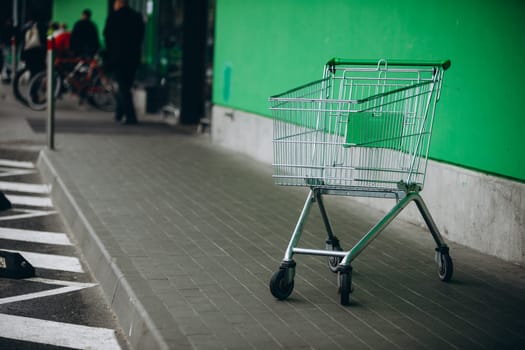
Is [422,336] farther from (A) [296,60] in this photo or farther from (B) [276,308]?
(A) [296,60]

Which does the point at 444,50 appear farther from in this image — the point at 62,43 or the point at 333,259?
the point at 62,43

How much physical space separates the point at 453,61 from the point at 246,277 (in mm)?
2820

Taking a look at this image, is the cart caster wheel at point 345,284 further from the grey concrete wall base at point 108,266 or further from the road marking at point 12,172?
the road marking at point 12,172

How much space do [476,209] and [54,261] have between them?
3096mm

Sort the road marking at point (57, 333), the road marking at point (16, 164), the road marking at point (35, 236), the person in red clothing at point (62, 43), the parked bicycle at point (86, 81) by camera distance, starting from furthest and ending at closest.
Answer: the person in red clothing at point (62, 43) < the parked bicycle at point (86, 81) < the road marking at point (16, 164) < the road marking at point (35, 236) < the road marking at point (57, 333)

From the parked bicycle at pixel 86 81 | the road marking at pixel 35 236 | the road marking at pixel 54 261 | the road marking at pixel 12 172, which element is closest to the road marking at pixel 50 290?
the road marking at pixel 54 261

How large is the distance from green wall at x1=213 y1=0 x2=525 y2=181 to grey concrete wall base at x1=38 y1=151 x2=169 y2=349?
2813mm

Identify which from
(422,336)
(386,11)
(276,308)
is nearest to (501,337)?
(422,336)

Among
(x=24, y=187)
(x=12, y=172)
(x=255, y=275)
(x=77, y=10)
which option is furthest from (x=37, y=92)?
(x=255, y=275)

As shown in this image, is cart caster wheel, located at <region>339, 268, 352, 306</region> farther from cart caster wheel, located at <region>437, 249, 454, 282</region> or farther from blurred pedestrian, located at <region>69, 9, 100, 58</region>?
blurred pedestrian, located at <region>69, 9, 100, 58</region>

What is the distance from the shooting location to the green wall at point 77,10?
A: 77.6 feet

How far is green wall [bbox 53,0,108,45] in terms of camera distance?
23.6 meters

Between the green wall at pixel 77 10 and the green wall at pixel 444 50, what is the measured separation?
485 inches

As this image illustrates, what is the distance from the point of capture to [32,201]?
30.2 ft
